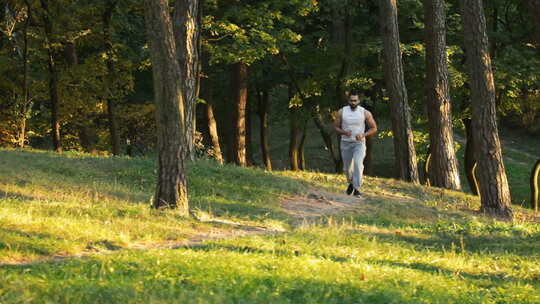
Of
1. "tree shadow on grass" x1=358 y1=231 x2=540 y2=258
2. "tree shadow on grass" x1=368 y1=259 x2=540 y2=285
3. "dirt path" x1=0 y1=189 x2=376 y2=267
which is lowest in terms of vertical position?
"tree shadow on grass" x1=358 y1=231 x2=540 y2=258

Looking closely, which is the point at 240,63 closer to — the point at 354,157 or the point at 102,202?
the point at 354,157

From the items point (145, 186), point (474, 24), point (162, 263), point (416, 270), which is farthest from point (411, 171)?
point (162, 263)

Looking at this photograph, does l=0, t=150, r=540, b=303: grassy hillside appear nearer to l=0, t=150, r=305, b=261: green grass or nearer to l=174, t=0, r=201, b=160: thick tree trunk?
l=0, t=150, r=305, b=261: green grass

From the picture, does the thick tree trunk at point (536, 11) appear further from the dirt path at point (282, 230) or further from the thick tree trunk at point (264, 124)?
the thick tree trunk at point (264, 124)

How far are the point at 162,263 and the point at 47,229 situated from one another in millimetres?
2696

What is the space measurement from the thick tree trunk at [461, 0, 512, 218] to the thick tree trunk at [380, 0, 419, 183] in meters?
6.07

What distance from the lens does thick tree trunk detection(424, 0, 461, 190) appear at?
2189 centimetres

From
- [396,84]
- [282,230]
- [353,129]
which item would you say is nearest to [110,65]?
[396,84]

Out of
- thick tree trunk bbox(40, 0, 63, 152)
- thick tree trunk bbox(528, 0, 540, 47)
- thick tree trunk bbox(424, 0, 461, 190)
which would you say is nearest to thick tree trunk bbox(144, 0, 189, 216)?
thick tree trunk bbox(528, 0, 540, 47)

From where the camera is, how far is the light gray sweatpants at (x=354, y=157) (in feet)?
53.3

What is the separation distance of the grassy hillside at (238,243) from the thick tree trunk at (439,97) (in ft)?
11.4

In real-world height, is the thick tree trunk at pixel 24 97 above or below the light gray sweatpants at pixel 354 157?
above

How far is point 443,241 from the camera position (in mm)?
12211

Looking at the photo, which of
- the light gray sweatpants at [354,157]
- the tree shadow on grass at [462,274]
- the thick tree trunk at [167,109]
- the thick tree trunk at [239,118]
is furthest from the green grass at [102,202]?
the thick tree trunk at [239,118]
